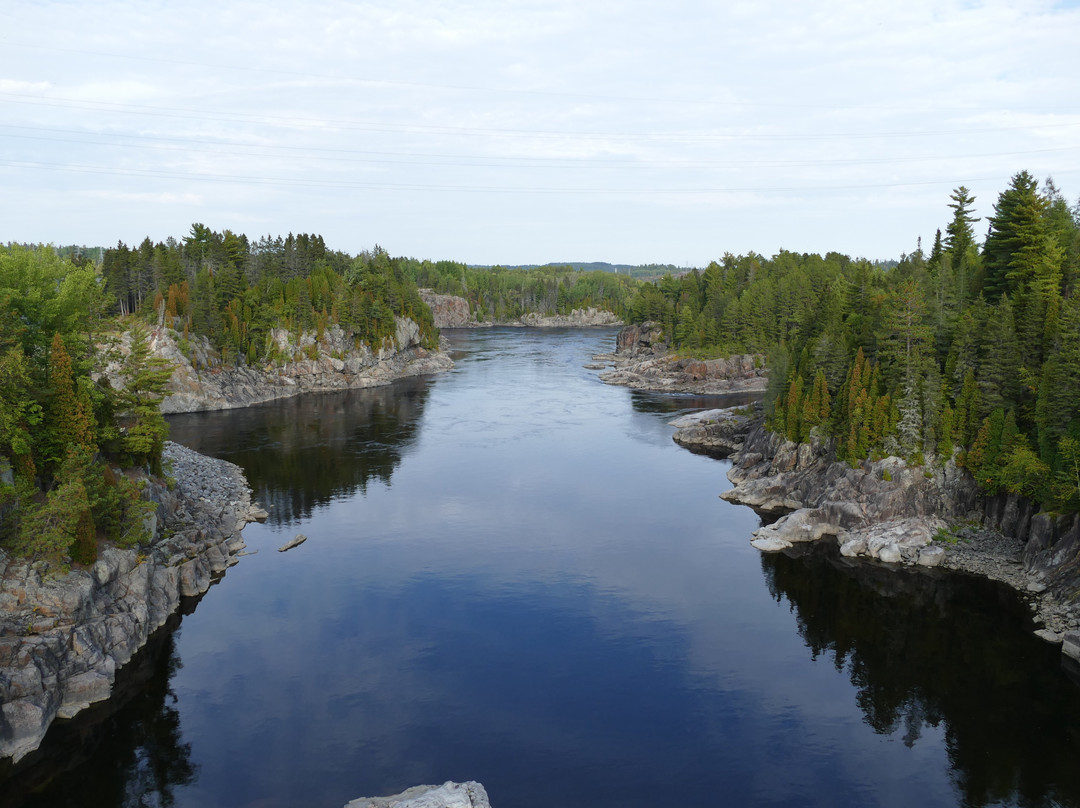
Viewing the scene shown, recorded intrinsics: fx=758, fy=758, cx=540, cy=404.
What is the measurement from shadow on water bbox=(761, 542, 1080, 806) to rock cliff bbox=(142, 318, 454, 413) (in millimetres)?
88253

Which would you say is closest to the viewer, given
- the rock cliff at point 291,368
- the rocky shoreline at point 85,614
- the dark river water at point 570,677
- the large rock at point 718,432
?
the dark river water at point 570,677

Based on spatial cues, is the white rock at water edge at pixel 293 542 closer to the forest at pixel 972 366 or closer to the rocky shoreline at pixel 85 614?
the rocky shoreline at pixel 85 614

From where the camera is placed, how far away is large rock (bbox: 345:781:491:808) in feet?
98.8

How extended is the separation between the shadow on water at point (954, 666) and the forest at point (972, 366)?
10.4 metres

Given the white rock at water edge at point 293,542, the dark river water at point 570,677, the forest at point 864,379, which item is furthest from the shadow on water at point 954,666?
the white rock at water edge at point 293,542

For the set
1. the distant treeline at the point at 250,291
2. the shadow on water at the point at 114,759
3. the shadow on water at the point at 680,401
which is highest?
the distant treeline at the point at 250,291

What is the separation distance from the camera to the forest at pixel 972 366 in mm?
55656

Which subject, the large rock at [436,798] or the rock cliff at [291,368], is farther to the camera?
the rock cliff at [291,368]

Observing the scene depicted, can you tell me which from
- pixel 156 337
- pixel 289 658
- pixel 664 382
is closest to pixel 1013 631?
pixel 289 658

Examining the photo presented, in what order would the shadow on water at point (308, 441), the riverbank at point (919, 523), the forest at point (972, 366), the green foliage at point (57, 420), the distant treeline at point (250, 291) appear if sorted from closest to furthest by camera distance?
the green foliage at point (57, 420) < the riverbank at point (919, 523) < the forest at point (972, 366) < the shadow on water at point (308, 441) < the distant treeline at point (250, 291)

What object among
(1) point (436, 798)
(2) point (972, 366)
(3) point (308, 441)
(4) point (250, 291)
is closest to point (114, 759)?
(1) point (436, 798)

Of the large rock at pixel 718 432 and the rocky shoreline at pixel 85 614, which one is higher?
the large rock at pixel 718 432

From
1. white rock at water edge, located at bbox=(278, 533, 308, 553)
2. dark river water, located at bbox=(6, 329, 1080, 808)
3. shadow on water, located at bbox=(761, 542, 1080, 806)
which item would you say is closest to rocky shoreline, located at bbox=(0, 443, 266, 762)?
dark river water, located at bbox=(6, 329, 1080, 808)

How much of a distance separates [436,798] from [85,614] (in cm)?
2458
